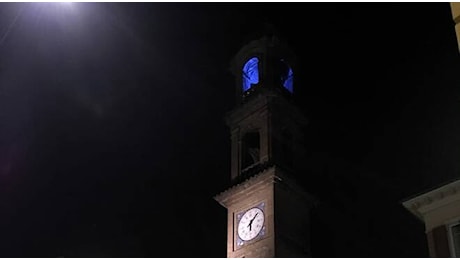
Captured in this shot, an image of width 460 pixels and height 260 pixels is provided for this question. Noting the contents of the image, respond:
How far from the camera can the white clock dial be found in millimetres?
34625

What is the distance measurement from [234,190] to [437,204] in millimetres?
18406

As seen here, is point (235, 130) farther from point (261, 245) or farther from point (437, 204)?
point (437, 204)

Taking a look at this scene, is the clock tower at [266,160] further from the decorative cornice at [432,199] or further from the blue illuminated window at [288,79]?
the decorative cornice at [432,199]

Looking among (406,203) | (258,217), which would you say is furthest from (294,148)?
(406,203)

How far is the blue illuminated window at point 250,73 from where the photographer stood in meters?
39.4

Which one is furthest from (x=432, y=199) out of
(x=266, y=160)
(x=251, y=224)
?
(x=266, y=160)

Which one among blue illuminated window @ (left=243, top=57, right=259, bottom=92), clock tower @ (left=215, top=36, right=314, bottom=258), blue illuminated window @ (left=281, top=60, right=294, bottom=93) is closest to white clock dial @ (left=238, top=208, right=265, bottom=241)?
clock tower @ (left=215, top=36, right=314, bottom=258)

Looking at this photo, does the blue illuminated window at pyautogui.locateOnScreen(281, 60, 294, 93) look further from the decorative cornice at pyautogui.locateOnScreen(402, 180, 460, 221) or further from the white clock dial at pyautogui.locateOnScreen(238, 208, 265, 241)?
the decorative cornice at pyautogui.locateOnScreen(402, 180, 460, 221)

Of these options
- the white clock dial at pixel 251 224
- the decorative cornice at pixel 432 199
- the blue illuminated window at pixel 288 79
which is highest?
the blue illuminated window at pixel 288 79

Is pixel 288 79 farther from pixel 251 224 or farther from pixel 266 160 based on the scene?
pixel 251 224

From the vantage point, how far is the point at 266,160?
117ft

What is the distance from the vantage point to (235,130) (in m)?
38.6

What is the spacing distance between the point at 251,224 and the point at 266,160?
113 inches

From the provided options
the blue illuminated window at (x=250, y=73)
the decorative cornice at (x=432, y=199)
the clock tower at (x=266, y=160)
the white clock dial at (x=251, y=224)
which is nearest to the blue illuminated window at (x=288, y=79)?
the clock tower at (x=266, y=160)
